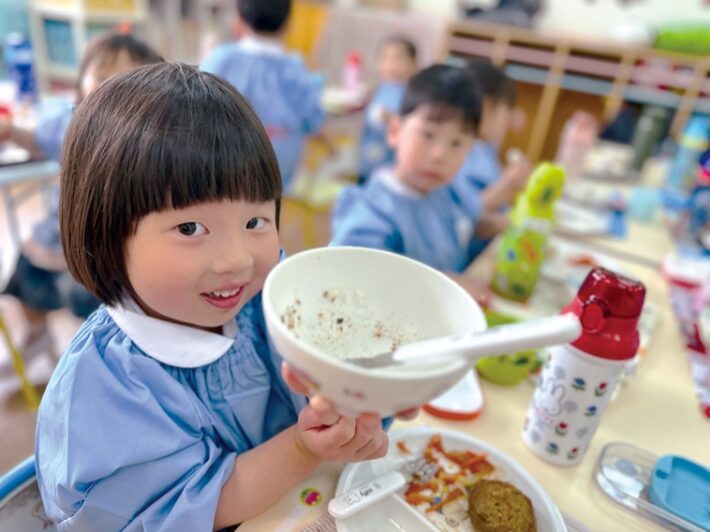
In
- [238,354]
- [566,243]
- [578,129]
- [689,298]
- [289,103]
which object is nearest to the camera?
[238,354]

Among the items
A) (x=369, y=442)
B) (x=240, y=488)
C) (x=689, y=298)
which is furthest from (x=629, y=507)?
(x=689, y=298)

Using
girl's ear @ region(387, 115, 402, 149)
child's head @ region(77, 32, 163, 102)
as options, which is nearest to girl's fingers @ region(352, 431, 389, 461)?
girl's ear @ region(387, 115, 402, 149)

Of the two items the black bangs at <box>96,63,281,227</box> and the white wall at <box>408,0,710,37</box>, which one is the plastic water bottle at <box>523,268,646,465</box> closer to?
the black bangs at <box>96,63,281,227</box>

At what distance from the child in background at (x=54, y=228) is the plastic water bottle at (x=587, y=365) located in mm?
1180

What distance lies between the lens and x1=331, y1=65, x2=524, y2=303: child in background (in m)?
1.11

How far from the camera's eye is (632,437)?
0.74 m

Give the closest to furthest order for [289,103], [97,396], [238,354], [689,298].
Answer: [97,396], [238,354], [689,298], [289,103]

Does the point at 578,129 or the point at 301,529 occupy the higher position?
the point at 578,129

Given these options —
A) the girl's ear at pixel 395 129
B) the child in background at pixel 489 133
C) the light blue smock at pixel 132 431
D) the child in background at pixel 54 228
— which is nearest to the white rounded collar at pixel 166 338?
the light blue smock at pixel 132 431

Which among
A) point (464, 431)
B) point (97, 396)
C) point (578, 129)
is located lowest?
point (464, 431)

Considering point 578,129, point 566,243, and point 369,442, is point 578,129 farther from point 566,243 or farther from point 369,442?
point 369,442

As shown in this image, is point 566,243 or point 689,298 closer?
point 689,298

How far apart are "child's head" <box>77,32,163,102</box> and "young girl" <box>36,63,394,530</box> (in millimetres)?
860

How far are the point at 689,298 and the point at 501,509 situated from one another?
2.94ft
